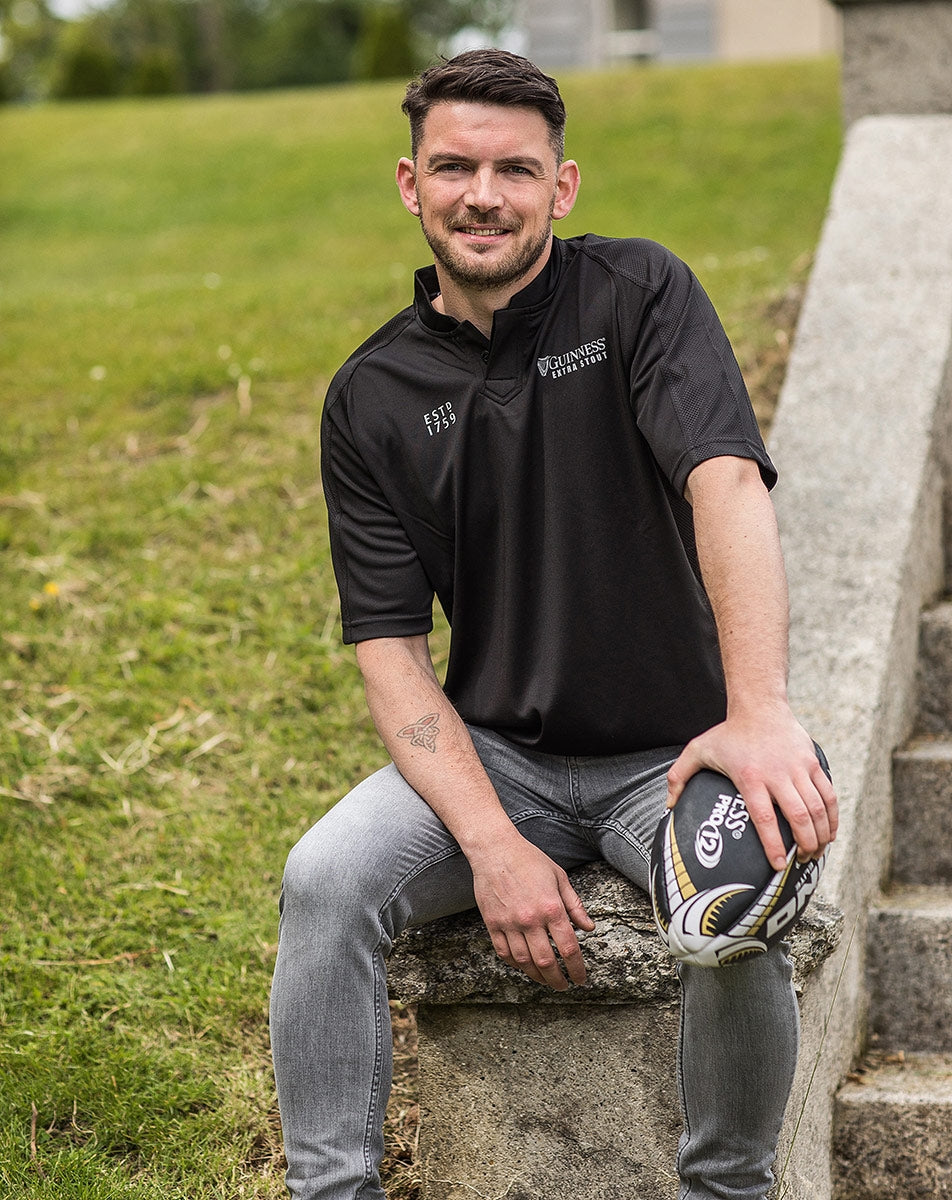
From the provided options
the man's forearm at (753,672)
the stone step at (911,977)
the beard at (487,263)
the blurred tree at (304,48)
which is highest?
the blurred tree at (304,48)

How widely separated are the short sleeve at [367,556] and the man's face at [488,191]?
1.24ft

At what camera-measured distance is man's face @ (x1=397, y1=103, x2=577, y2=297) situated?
250 cm

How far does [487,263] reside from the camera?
8.21 feet

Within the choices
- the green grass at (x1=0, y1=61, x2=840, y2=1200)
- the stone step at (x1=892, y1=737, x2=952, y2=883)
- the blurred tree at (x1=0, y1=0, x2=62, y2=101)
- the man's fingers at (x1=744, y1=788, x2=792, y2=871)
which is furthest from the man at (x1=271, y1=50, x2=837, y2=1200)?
the blurred tree at (x1=0, y1=0, x2=62, y2=101)

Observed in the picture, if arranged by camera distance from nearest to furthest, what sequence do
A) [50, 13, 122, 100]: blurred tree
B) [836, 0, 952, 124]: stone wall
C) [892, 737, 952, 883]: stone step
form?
[892, 737, 952, 883]: stone step
[836, 0, 952, 124]: stone wall
[50, 13, 122, 100]: blurred tree

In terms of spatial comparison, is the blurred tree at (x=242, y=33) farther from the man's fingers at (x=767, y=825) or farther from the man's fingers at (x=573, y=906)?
the man's fingers at (x=767, y=825)

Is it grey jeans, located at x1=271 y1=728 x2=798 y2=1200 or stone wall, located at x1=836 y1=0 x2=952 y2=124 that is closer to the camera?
grey jeans, located at x1=271 y1=728 x2=798 y2=1200

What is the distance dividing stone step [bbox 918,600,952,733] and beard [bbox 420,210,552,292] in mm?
1714

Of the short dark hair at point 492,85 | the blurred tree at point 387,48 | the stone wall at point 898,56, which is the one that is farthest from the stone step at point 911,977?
the blurred tree at point 387,48

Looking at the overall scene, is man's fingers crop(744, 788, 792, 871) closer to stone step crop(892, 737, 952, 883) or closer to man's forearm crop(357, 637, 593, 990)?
man's forearm crop(357, 637, 593, 990)

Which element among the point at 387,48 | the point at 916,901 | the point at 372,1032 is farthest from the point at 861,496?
the point at 387,48

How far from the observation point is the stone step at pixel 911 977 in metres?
3.01

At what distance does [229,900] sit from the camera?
3420 millimetres

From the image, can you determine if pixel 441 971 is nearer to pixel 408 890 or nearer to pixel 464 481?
pixel 408 890
